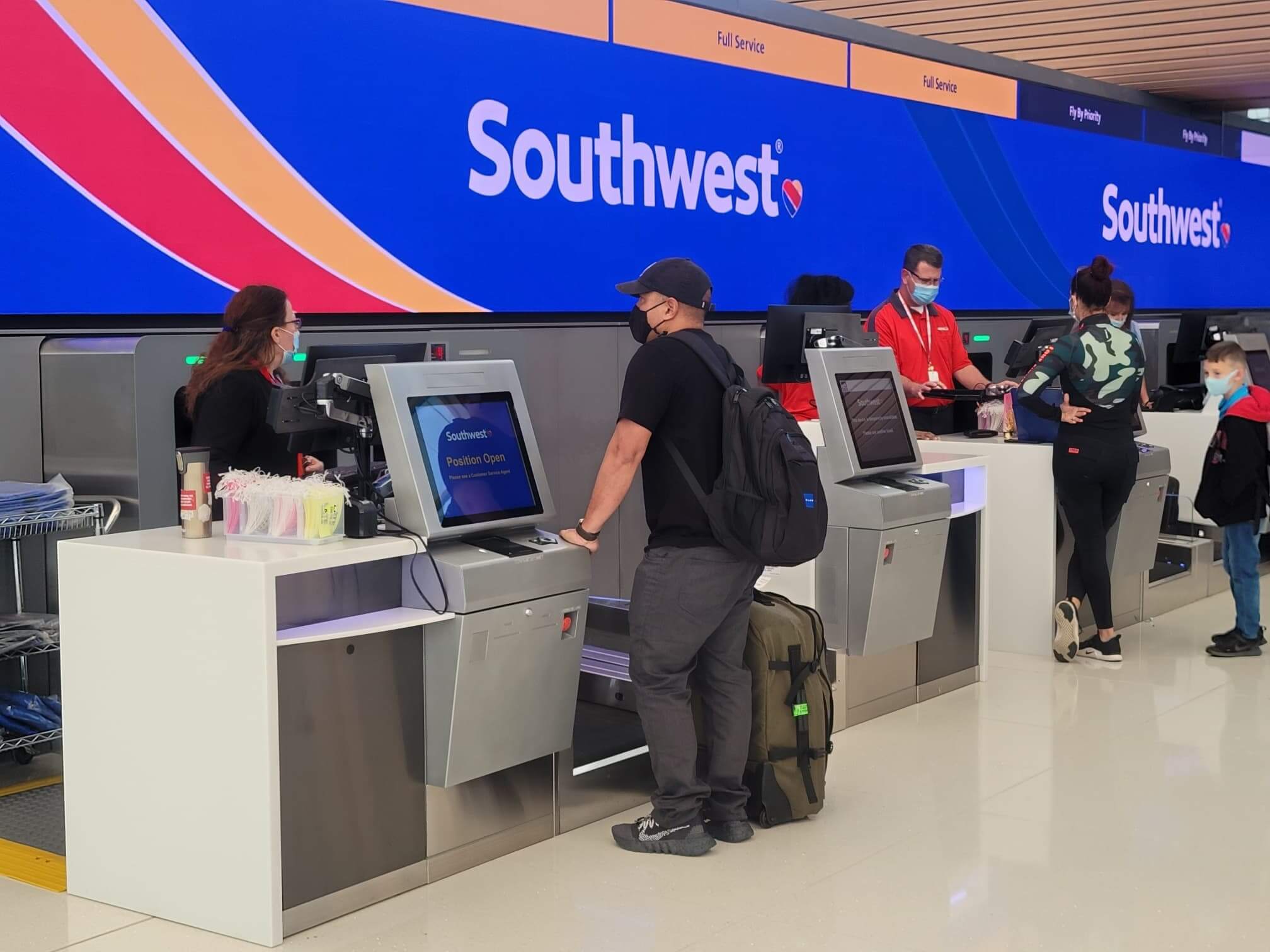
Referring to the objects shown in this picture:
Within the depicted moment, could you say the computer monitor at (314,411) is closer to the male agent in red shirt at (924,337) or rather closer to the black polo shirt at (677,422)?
the black polo shirt at (677,422)

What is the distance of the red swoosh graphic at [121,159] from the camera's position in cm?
453

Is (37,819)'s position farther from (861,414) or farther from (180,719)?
(861,414)

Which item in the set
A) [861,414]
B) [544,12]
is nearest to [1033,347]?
[861,414]

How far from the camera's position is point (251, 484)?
3.56m

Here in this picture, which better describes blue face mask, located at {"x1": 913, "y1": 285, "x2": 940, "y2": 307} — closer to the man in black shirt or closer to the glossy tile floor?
the glossy tile floor

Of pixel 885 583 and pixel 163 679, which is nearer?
pixel 163 679

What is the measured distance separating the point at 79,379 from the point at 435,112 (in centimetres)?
205

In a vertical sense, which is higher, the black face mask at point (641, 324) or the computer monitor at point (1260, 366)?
the black face mask at point (641, 324)

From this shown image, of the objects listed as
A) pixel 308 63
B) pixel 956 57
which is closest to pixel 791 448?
pixel 308 63

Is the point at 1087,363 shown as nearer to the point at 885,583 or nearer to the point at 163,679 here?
the point at 885,583

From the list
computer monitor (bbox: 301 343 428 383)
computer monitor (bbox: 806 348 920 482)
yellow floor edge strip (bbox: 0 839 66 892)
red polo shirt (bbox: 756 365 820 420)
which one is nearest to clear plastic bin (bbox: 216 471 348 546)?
computer monitor (bbox: 301 343 428 383)

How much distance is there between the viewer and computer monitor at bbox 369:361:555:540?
3631mm

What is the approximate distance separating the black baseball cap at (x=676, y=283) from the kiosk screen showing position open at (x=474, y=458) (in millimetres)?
476

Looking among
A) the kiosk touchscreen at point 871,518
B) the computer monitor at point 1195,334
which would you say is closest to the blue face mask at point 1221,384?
the kiosk touchscreen at point 871,518
